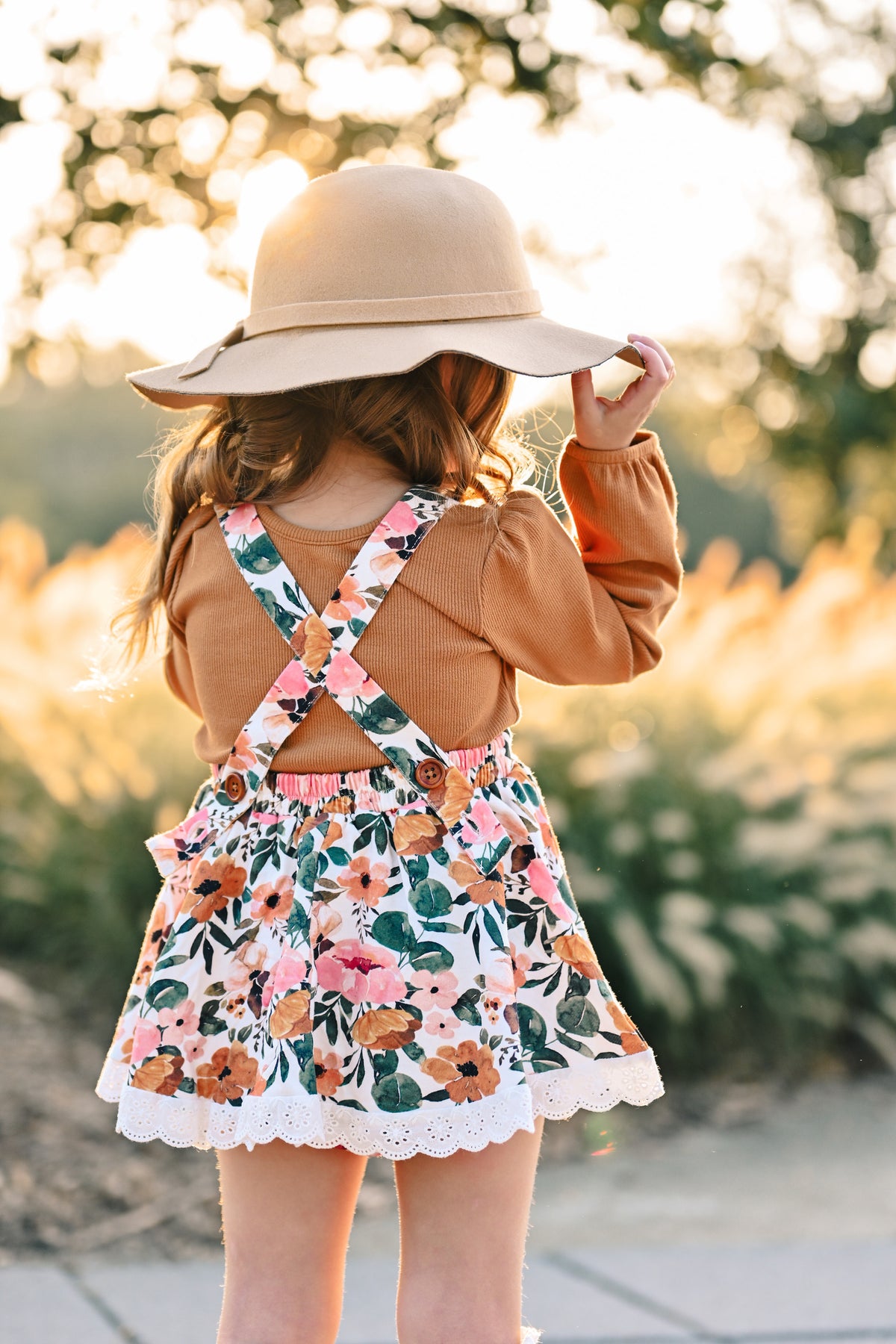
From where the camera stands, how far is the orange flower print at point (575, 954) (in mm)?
1704

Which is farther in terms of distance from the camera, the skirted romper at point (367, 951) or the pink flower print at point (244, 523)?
the pink flower print at point (244, 523)

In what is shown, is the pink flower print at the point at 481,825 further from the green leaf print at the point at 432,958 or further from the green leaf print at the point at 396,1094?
the green leaf print at the point at 396,1094

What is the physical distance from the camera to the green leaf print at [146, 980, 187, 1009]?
5.66 feet

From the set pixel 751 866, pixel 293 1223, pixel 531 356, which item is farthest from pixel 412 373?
pixel 751 866

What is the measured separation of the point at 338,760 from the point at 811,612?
12.4ft

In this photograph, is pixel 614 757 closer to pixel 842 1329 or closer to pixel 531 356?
pixel 842 1329

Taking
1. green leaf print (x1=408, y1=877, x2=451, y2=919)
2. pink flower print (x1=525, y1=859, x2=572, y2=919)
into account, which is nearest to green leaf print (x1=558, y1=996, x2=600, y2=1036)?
pink flower print (x1=525, y1=859, x2=572, y2=919)

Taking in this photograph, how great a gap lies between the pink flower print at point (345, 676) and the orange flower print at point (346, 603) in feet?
0.15

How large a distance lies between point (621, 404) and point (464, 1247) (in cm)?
102

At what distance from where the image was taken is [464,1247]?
1590 millimetres

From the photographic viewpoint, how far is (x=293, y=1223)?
1.64m

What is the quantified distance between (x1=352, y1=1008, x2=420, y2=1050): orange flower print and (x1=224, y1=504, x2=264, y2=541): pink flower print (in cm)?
59

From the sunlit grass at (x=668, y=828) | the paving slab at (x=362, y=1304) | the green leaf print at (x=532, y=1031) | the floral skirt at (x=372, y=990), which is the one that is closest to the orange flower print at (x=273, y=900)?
the floral skirt at (x=372, y=990)

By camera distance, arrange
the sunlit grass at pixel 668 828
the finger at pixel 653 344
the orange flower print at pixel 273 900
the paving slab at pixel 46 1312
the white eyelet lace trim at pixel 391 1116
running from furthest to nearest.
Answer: the sunlit grass at pixel 668 828
the paving slab at pixel 46 1312
the finger at pixel 653 344
the orange flower print at pixel 273 900
the white eyelet lace trim at pixel 391 1116
